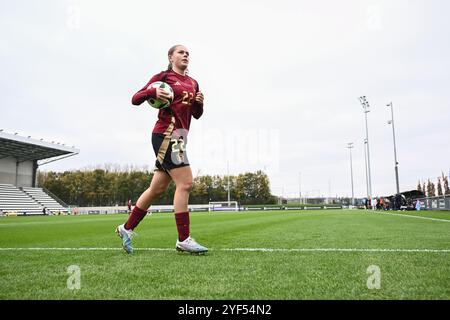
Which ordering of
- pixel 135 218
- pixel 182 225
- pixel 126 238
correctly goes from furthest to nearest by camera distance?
pixel 135 218
pixel 126 238
pixel 182 225

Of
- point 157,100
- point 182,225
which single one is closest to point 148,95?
point 157,100

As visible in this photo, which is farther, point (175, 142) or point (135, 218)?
point (135, 218)

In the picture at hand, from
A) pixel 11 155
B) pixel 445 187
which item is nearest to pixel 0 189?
pixel 11 155

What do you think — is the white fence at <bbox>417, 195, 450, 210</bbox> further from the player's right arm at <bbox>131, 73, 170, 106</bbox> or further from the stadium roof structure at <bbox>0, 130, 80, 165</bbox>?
the stadium roof structure at <bbox>0, 130, 80, 165</bbox>

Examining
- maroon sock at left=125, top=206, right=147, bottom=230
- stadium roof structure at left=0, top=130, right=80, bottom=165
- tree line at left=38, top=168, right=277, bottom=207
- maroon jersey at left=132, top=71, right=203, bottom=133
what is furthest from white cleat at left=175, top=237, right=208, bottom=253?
tree line at left=38, top=168, right=277, bottom=207

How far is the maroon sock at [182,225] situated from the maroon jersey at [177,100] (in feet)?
3.12

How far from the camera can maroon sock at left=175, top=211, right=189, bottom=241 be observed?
12.6 ft

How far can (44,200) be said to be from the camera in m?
55.2

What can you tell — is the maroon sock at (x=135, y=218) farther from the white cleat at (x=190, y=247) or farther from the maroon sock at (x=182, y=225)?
the white cleat at (x=190, y=247)

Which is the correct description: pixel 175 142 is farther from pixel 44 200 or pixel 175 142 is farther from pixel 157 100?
pixel 44 200

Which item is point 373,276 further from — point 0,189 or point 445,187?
point 445,187

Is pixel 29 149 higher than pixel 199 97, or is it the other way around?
pixel 29 149

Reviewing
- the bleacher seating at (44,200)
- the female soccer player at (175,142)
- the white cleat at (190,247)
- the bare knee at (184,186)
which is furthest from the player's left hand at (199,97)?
the bleacher seating at (44,200)

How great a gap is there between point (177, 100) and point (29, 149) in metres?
52.7
